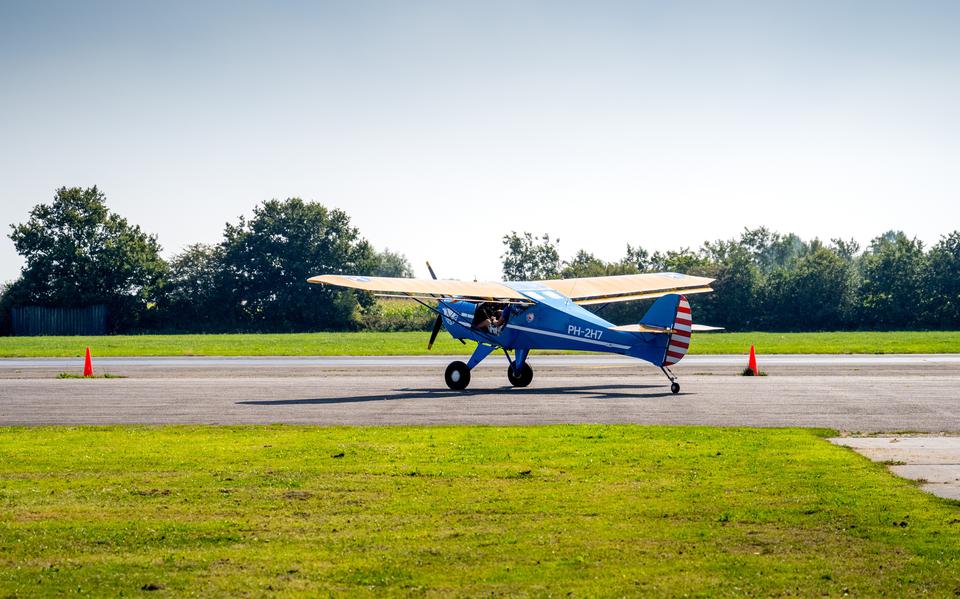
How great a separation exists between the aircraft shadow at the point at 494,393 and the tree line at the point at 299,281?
56732 mm

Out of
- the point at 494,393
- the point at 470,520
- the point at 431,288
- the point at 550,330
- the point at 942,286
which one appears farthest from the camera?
the point at 942,286

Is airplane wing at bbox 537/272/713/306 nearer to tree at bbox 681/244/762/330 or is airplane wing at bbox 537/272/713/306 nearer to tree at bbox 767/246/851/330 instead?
tree at bbox 681/244/762/330

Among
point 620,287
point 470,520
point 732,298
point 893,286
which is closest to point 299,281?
point 732,298

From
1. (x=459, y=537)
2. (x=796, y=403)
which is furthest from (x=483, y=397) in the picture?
(x=459, y=537)

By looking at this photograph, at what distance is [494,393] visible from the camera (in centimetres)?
2528

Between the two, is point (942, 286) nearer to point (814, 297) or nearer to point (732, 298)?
point (814, 297)

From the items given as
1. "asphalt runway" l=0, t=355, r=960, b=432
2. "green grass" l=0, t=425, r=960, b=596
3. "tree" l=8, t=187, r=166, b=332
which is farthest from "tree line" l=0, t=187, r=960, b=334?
"green grass" l=0, t=425, r=960, b=596

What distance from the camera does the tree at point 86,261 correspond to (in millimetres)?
90688

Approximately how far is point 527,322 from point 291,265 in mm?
71892

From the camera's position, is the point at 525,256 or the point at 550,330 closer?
the point at 550,330

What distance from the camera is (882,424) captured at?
17859 millimetres

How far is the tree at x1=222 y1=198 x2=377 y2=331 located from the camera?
91250mm

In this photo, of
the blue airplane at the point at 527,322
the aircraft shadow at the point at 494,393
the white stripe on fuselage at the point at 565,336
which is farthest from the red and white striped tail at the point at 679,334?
the white stripe on fuselage at the point at 565,336

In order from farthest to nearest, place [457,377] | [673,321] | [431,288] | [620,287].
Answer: [620,287], [457,377], [431,288], [673,321]
